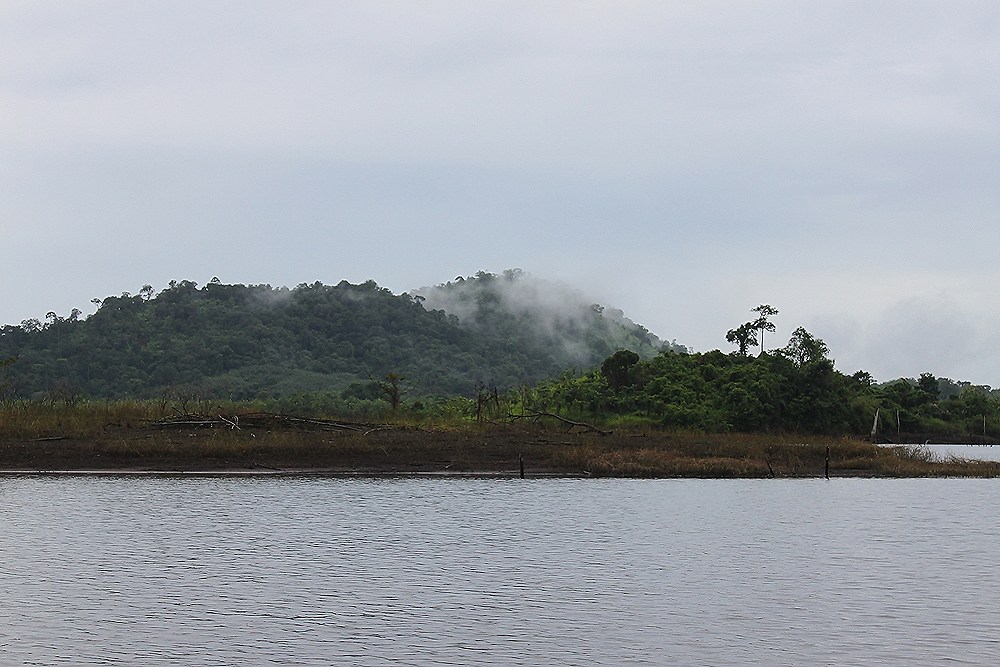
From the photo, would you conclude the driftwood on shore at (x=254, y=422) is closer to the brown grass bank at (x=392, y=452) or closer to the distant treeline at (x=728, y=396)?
the brown grass bank at (x=392, y=452)

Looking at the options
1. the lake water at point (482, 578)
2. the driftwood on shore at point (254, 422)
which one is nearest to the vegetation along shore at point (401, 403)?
the driftwood on shore at point (254, 422)

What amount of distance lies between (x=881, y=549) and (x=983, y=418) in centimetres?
7548

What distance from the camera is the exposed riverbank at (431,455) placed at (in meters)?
48.9

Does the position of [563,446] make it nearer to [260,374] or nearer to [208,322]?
[260,374]

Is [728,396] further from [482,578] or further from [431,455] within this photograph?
[482,578]

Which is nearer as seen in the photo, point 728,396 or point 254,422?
point 254,422

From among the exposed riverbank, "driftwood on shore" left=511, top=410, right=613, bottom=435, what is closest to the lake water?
the exposed riverbank

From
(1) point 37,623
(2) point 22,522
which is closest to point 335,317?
(2) point 22,522

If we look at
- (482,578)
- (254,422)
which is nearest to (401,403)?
(254,422)

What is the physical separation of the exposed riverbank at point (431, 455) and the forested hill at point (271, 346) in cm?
5087

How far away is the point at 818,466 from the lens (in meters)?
55.2

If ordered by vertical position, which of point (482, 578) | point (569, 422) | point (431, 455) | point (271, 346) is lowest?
point (482, 578)

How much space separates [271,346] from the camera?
134 meters

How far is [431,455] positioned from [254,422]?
9.06 metres
